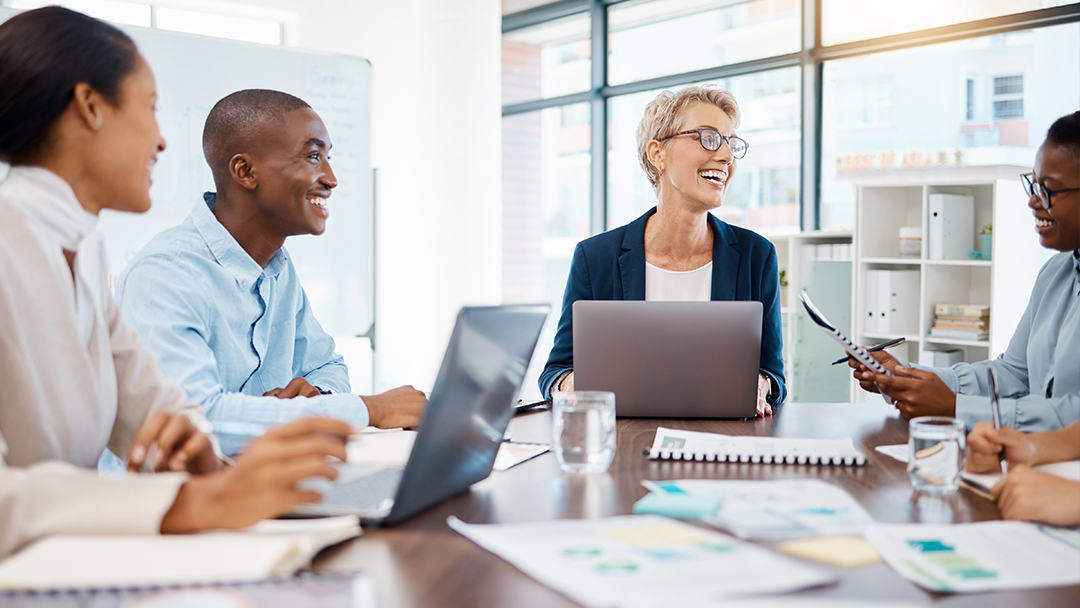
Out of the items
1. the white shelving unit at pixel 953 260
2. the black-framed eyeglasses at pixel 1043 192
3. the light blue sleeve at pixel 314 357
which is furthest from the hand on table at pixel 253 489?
the white shelving unit at pixel 953 260

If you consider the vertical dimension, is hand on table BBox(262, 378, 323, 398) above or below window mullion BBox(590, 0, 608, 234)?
below

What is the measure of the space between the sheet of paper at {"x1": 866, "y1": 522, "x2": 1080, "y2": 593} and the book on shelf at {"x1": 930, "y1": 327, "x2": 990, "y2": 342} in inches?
129

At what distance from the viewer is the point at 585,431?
120cm

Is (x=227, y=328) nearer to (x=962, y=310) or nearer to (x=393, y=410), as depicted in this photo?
(x=393, y=410)

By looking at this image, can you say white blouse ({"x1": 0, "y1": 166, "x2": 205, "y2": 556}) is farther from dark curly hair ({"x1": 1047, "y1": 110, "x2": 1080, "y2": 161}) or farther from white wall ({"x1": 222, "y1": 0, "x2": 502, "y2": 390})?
white wall ({"x1": 222, "y1": 0, "x2": 502, "y2": 390})

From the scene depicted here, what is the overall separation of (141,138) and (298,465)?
0.63 meters

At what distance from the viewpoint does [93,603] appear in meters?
0.63

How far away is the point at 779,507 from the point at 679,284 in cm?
134

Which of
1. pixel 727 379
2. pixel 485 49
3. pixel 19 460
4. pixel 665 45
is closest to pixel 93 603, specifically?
pixel 19 460

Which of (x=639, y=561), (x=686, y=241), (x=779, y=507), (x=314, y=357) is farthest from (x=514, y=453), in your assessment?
(x=686, y=241)

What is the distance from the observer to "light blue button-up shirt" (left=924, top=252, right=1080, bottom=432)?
4.87 feet

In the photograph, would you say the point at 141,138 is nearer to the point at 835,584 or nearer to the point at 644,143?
the point at 835,584

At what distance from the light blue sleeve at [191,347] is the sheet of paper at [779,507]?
0.64m

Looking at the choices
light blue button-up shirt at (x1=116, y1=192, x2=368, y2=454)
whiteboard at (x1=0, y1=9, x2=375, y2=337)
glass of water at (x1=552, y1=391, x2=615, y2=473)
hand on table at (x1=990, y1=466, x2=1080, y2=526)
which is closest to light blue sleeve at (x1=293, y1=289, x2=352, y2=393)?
light blue button-up shirt at (x1=116, y1=192, x2=368, y2=454)
